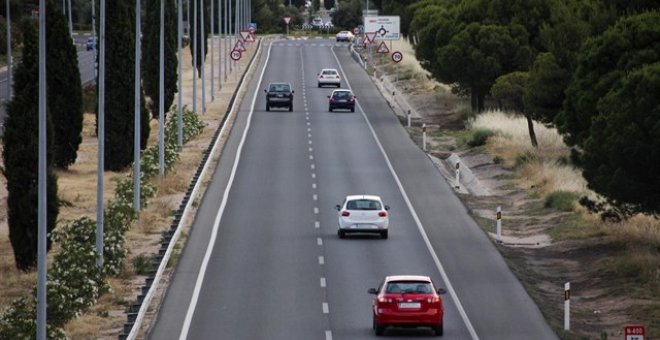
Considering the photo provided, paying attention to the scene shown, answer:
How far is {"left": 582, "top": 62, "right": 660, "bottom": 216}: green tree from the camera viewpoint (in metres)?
40.8

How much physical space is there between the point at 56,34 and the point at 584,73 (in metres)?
21.9

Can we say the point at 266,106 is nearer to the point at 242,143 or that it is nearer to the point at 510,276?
the point at 242,143

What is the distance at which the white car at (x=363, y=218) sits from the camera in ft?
156

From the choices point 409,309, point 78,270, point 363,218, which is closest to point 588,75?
point 363,218

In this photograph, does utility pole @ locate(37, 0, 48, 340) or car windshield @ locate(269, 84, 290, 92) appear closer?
utility pole @ locate(37, 0, 48, 340)

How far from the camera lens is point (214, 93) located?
104188mm

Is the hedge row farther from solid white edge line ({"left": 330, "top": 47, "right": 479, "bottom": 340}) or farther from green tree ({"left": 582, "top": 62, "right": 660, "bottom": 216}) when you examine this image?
green tree ({"left": 582, "top": 62, "right": 660, "bottom": 216})

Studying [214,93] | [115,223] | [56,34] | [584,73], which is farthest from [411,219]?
[214,93]

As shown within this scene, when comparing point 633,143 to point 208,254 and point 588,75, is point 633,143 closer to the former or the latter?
point 588,75

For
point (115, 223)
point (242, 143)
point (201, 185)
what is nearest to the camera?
point (115, 223)

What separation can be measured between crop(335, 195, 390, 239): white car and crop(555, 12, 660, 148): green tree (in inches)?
254

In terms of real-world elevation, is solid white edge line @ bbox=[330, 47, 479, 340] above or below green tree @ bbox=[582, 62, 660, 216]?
below

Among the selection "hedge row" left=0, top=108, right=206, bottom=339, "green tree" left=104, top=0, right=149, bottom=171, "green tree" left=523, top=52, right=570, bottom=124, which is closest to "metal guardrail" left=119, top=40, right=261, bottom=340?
"hedge row" left=0, top=108, right=206, bottom=339

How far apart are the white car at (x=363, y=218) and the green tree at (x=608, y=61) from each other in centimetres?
646
